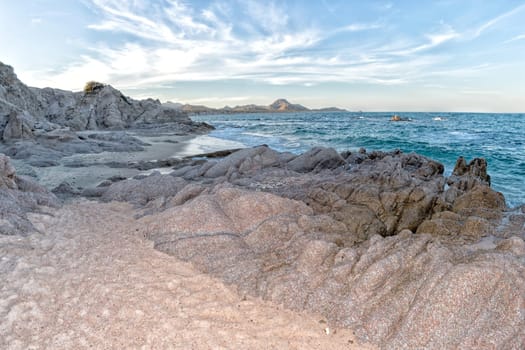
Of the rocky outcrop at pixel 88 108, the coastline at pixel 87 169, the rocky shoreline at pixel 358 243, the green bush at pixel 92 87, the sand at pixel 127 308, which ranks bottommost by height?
the coastline at pixel 87 169

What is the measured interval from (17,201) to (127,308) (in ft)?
13.2

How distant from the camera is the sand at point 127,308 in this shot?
9.92 ft

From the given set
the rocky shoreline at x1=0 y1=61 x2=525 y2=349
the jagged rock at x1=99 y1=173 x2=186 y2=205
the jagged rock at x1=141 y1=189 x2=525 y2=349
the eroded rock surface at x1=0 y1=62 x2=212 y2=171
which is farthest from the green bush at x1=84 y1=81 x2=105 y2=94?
the jagged rock at x1=141 y1=189 x2=525 y2=349

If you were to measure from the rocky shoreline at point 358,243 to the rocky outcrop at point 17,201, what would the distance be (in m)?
0.03

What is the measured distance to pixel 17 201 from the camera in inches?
238

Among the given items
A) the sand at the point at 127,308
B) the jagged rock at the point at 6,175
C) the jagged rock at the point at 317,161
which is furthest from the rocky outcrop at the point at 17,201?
the jagged rock at the point at 317,161

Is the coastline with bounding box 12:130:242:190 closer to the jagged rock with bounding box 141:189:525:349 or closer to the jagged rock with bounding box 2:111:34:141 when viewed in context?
the jagged rock with bounding box 2:111:34:141

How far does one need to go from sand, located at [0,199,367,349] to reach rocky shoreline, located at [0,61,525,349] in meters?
0.22

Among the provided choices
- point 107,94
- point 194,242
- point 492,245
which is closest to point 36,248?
point 194,242

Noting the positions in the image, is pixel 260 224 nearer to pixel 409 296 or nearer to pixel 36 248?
pixel 409 296

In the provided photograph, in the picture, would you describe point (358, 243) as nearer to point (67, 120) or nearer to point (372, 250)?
point (372, 250)

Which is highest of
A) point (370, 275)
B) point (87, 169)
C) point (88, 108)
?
point (88, 108)

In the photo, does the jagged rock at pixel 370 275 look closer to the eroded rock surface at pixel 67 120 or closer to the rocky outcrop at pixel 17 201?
the rocky outcrop at pixel 17 201

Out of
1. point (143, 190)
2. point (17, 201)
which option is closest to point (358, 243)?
point (143, 190)
